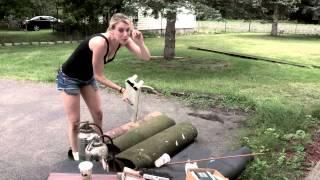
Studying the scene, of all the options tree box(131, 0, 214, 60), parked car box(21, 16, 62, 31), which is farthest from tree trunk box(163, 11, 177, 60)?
parked car box(21, 16, 62, 31)

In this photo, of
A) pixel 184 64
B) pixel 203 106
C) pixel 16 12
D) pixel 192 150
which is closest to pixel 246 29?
pixel 16 12

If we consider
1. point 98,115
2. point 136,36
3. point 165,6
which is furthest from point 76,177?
point 165,6

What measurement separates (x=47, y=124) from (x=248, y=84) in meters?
5.70

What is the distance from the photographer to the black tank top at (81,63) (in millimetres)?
5031

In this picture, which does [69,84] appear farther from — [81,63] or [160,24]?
[160,24]

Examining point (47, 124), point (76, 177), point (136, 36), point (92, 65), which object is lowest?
point (47, 124)

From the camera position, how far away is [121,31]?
15.7 feet

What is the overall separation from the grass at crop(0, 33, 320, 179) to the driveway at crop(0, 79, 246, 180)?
0.47 m

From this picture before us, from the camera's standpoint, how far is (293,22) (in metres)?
53.7

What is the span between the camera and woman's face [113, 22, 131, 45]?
475 cm

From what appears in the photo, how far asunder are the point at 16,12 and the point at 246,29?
20.8m

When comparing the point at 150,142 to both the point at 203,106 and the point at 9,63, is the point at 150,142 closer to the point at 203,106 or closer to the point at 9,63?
the point at 203,106

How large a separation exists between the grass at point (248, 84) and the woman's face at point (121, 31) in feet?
6.70

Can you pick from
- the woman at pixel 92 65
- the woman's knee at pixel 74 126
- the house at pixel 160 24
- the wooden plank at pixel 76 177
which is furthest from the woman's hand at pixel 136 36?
the house at pixel 160 24
